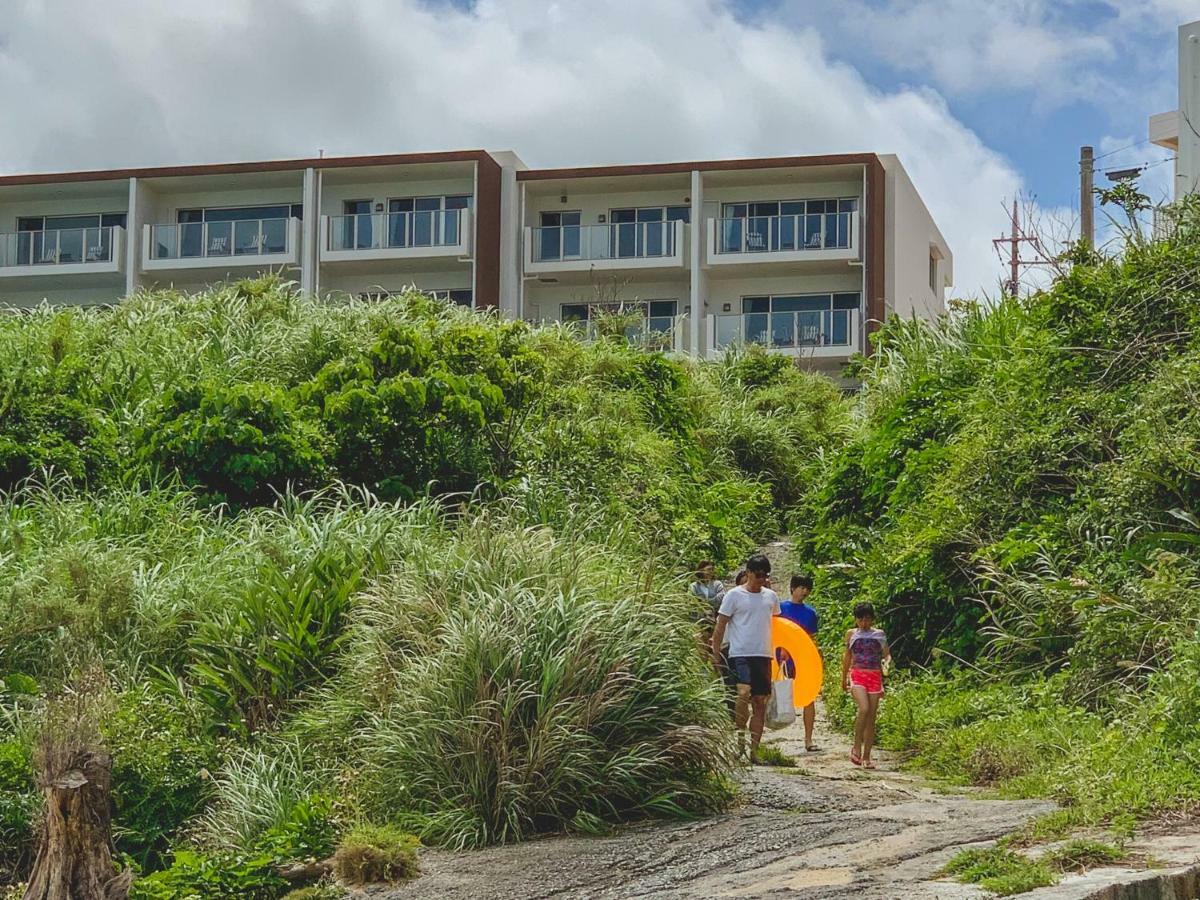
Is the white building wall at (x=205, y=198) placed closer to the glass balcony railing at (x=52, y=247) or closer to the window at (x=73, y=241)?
the window at (x=73, y=241)

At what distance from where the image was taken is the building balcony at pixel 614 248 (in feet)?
128

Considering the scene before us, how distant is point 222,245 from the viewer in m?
40.5

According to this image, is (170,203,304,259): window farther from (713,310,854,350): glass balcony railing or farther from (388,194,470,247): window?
(713,310,854,350): glass balcony railing

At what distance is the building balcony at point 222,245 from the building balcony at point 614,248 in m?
6.20

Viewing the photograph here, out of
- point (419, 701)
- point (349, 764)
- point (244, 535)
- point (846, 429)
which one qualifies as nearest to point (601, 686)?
point (419, 701)

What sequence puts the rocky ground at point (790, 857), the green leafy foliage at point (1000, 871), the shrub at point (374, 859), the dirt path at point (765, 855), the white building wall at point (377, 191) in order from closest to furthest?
1. the green leafy foliage at point (1000, 871)
2. the rocky ground at point (790, 857)
3. the dirt path at point (765, 855)
4. the shrub at point (374, 859)
5. the white building wall at point (377, 191)

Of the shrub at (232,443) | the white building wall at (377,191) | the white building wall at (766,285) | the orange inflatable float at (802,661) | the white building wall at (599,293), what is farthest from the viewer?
the white building wall at (377,191)

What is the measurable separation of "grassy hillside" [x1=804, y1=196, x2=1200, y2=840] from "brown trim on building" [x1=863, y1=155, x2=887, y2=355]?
18.8 metres

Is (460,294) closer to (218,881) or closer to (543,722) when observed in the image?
(543,722)

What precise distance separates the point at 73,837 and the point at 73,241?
112 feet

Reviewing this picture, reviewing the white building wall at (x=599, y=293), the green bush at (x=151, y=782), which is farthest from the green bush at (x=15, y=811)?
the white building wall at (x=599, y=293)

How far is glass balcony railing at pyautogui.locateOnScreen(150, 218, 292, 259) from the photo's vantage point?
131 feet

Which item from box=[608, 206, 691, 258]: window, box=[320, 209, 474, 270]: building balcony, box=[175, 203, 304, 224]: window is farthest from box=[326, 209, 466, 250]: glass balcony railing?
box=[608, 206, 691, 258]: window

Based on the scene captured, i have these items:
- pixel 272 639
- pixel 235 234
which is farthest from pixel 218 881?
pixel 235 234
